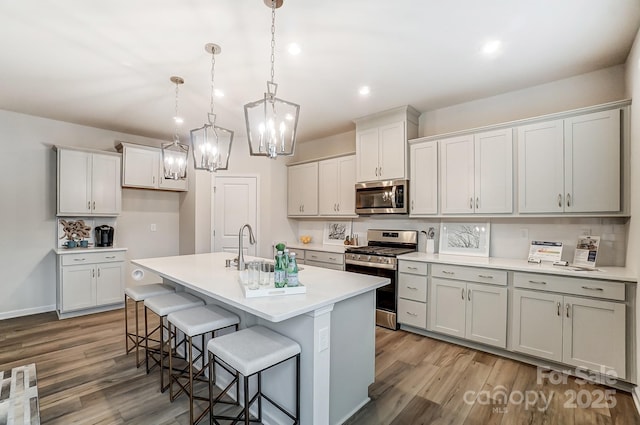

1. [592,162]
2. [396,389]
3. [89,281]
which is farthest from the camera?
[89,281]

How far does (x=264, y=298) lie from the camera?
1745mm

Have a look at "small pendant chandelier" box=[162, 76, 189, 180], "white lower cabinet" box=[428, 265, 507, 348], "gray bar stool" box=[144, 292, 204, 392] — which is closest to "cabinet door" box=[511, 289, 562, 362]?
"white lower cabinet" box=[428, 265, 507, 348]

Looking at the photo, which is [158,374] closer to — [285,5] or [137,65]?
[137,65]

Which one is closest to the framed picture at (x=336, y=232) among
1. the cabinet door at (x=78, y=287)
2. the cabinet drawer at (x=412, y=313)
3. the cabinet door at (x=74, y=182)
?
the cabinet drawer at (x=412, y=313)

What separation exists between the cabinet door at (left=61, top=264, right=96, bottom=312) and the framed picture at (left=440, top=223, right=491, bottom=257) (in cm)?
475

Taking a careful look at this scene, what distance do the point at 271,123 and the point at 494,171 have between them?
Result: 2.54m

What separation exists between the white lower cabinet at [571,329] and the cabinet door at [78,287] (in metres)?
5.18

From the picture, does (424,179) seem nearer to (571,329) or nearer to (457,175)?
(457,175)

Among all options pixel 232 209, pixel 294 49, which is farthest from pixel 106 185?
pixel 294 49

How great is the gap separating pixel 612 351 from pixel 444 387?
134cm

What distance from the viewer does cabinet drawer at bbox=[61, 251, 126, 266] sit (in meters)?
3.97

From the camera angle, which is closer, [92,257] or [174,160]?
[174,160]

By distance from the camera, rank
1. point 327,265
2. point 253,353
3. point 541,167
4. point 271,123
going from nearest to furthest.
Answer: point 253,353 < point 271,123 < point 541,167 < point 327,265

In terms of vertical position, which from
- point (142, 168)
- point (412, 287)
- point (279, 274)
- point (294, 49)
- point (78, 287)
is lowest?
point (78, 287)
